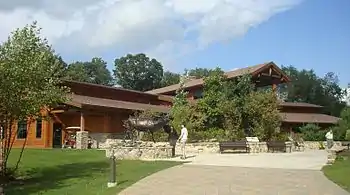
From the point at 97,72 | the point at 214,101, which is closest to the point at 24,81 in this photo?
the point at 214,101

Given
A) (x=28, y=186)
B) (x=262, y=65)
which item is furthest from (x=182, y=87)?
(x=28, y=186)

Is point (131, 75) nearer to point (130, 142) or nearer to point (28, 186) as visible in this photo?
point (130, 142)

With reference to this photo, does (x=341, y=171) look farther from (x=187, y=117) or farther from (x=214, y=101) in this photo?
(x=214, y=101)

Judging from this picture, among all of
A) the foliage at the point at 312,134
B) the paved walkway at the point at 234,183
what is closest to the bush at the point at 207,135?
the foliage at the point at 312,134

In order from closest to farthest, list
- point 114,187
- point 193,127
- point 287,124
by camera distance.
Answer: point 114,187 < point 193,127 < point 287,124

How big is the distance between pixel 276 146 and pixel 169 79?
184 ft

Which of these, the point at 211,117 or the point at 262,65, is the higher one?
the point at 262,65

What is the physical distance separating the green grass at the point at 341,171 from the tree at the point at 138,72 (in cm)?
6849

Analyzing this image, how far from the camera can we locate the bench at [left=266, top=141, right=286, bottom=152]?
2905 cm

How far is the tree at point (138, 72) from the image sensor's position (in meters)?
87.9

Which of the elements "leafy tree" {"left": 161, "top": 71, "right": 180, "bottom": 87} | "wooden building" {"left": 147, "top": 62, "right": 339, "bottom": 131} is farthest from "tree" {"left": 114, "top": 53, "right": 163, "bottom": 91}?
"wooden building" {"left": 147, "top": 62, "right": 339, "bottom": 131}

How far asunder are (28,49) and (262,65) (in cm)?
3131

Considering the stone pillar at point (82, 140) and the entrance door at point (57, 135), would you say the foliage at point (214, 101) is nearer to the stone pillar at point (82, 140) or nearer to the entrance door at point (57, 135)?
the stone pillar at point (82, 140)

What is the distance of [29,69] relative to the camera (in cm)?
1535
